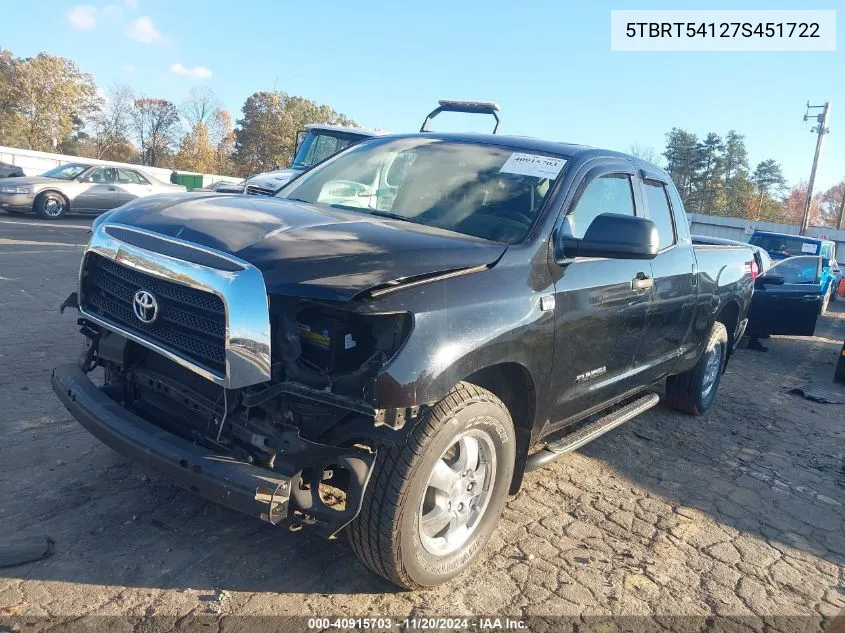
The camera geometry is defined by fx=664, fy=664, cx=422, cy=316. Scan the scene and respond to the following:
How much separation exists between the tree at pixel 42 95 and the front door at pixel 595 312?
55.7 metres

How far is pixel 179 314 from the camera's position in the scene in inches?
106

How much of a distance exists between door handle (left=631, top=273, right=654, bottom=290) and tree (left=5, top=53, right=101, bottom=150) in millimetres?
55861

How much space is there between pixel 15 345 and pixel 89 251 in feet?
10.2

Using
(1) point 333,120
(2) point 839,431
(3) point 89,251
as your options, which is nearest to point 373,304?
(3) point 89,251

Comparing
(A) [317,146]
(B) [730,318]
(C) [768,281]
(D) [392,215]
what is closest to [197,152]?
(A) [317,146]

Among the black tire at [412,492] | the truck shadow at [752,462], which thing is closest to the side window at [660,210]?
the truck shadow at [752,462]

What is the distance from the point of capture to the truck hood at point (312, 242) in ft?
8.13

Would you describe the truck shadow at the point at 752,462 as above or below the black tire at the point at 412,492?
below

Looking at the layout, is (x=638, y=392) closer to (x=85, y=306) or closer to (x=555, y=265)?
(x=555, y=265)

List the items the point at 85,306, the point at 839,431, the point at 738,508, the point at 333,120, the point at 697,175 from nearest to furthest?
the point at 85,306 < the point at 738,508 < the point at 839,431 < the point at 333,120 < the point at 697,175

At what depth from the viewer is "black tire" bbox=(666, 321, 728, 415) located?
19.1 feet

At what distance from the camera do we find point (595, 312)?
3527 millimetres

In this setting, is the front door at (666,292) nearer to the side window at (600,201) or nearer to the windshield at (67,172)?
the side window at (600,201)

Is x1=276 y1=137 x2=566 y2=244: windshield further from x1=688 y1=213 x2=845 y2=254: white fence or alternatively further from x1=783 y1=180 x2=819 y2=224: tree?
x1=783 y1=180 x2=819 y2=224: tree
